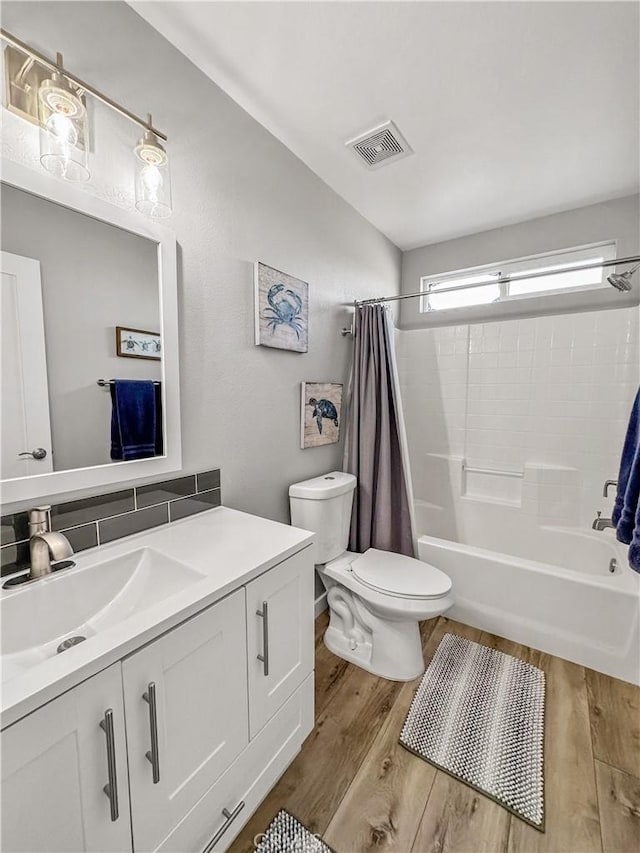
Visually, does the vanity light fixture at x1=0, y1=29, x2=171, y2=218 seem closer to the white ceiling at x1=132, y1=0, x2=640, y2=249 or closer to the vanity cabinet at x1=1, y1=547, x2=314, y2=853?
the white ceiling at x1=132, y1=0, x2=640, y2=249

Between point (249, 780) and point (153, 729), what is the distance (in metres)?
0.52

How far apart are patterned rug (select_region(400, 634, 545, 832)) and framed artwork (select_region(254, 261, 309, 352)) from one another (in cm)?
170

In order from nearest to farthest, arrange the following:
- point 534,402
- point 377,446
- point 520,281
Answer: point 377,446, point 534,402, point 520,281

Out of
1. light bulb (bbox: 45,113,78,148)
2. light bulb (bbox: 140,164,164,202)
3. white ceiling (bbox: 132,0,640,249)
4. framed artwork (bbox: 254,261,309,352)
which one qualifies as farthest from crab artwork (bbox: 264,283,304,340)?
light bulb (bbox: 45,113,78,148)

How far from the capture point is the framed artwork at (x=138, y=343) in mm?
1116

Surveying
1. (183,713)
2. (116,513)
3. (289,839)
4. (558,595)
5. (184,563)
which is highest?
(116,513)

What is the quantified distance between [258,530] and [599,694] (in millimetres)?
1698

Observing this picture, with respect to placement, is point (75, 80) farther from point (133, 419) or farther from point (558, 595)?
point (558, 595)

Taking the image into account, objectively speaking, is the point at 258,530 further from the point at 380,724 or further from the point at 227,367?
the point at 380,724

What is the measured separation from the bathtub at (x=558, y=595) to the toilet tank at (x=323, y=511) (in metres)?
0.60

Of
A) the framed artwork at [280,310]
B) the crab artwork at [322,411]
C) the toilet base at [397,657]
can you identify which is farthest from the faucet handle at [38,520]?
the toilet base at [397,657]

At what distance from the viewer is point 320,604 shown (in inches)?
81.2

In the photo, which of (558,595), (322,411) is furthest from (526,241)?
(558,595)

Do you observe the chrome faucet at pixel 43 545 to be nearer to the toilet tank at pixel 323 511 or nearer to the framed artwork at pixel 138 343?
the framed artwork at pixel 138 343
